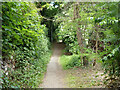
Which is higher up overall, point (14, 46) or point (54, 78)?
point (14, 46)

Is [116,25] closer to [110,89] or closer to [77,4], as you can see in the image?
[110,89]

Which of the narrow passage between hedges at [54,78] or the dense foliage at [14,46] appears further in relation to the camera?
the narrow passage between hedges at [54,78]

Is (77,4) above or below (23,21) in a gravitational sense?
above

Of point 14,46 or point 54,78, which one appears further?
point 54,78

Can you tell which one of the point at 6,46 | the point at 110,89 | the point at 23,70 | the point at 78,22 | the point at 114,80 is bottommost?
the point at 23,70

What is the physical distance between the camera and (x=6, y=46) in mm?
3051

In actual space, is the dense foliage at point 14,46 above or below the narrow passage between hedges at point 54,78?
above

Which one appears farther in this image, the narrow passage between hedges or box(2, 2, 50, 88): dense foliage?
the narrow passage between hedges

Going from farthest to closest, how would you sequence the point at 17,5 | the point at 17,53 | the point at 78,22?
the point at 78,22, the point at 17,53, the point at 17,5

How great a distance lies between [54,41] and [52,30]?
220 centimetres

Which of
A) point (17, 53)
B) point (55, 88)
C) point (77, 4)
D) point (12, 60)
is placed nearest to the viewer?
point (12, 60)

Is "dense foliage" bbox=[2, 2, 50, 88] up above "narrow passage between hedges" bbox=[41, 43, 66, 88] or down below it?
above

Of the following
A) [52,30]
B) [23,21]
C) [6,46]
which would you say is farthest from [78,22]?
[52,30]

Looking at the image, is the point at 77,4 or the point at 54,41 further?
the point at 54,41
